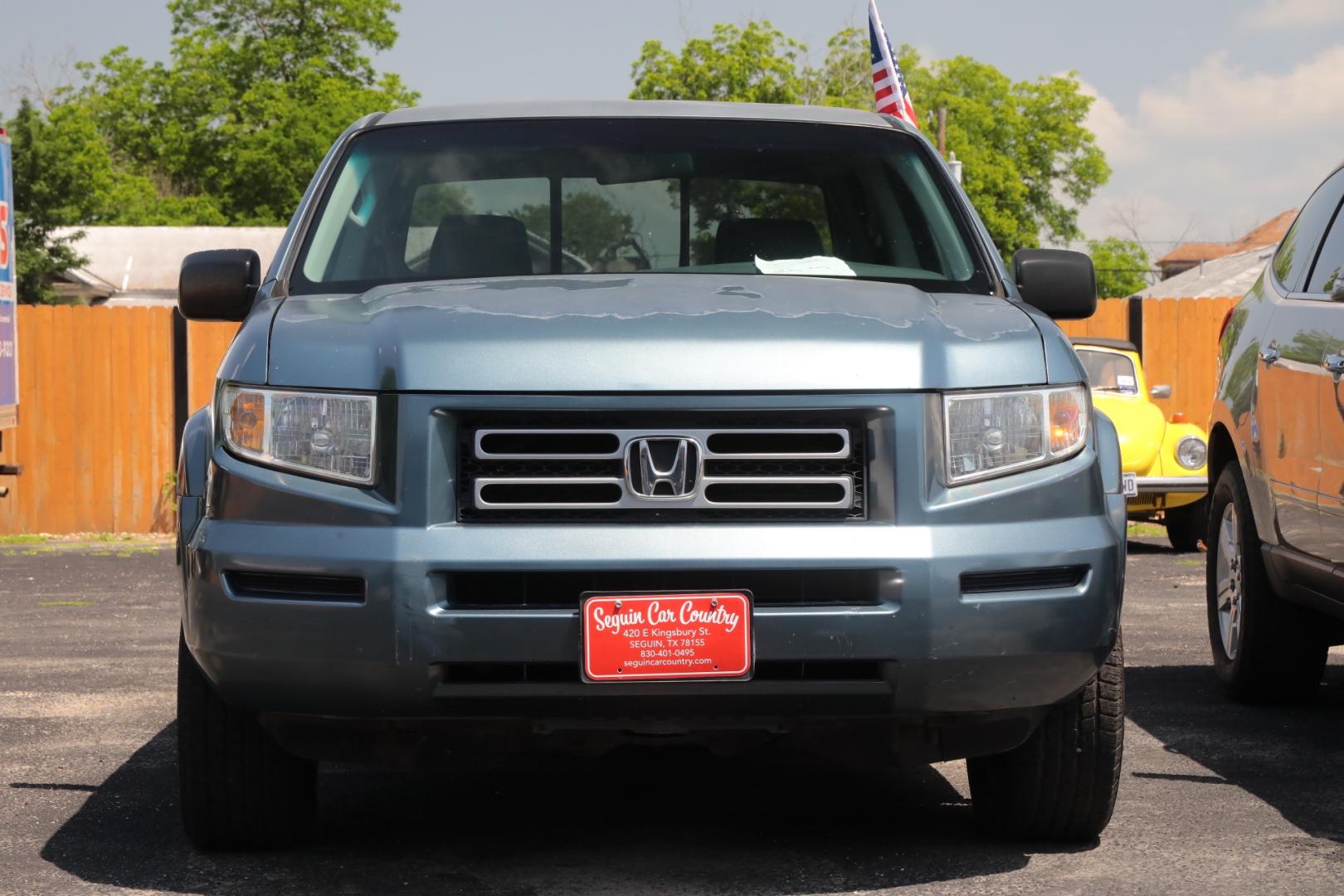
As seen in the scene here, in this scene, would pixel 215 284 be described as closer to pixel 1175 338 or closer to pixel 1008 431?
pixel 1008 431

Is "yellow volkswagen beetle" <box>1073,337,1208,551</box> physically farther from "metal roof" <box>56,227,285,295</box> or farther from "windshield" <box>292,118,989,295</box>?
"metal roof" <box>56,227,285,295</box>

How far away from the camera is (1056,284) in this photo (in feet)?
15.4

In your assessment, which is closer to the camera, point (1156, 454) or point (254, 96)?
point (1156, 454)

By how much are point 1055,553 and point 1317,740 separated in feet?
8.22

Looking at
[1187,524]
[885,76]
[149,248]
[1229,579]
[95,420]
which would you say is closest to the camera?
[1229,579]

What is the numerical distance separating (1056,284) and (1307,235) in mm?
2042

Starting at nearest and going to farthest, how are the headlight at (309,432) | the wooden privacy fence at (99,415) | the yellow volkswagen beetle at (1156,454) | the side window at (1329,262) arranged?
the headlight at (309,432) < the side window at (1329,262) < the yellow volkswagen beetle at (1156,454) < the wooden privacy fence at (99,415)

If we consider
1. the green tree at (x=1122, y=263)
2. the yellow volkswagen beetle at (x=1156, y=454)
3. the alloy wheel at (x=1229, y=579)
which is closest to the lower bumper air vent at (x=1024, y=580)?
the alloy wheel at (x=1229, y=579)

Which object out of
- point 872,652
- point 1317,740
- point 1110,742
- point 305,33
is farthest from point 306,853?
point 305,33

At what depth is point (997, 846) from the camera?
4262 millimetres

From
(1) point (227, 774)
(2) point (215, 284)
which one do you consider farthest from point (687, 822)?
(2) point (215, 284)

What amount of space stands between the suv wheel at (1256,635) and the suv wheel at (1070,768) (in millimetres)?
2223

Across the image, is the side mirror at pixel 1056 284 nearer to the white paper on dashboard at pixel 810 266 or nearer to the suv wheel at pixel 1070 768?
the white paper on dashboard at pixel 810 266

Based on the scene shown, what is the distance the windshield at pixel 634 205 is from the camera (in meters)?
4.72
